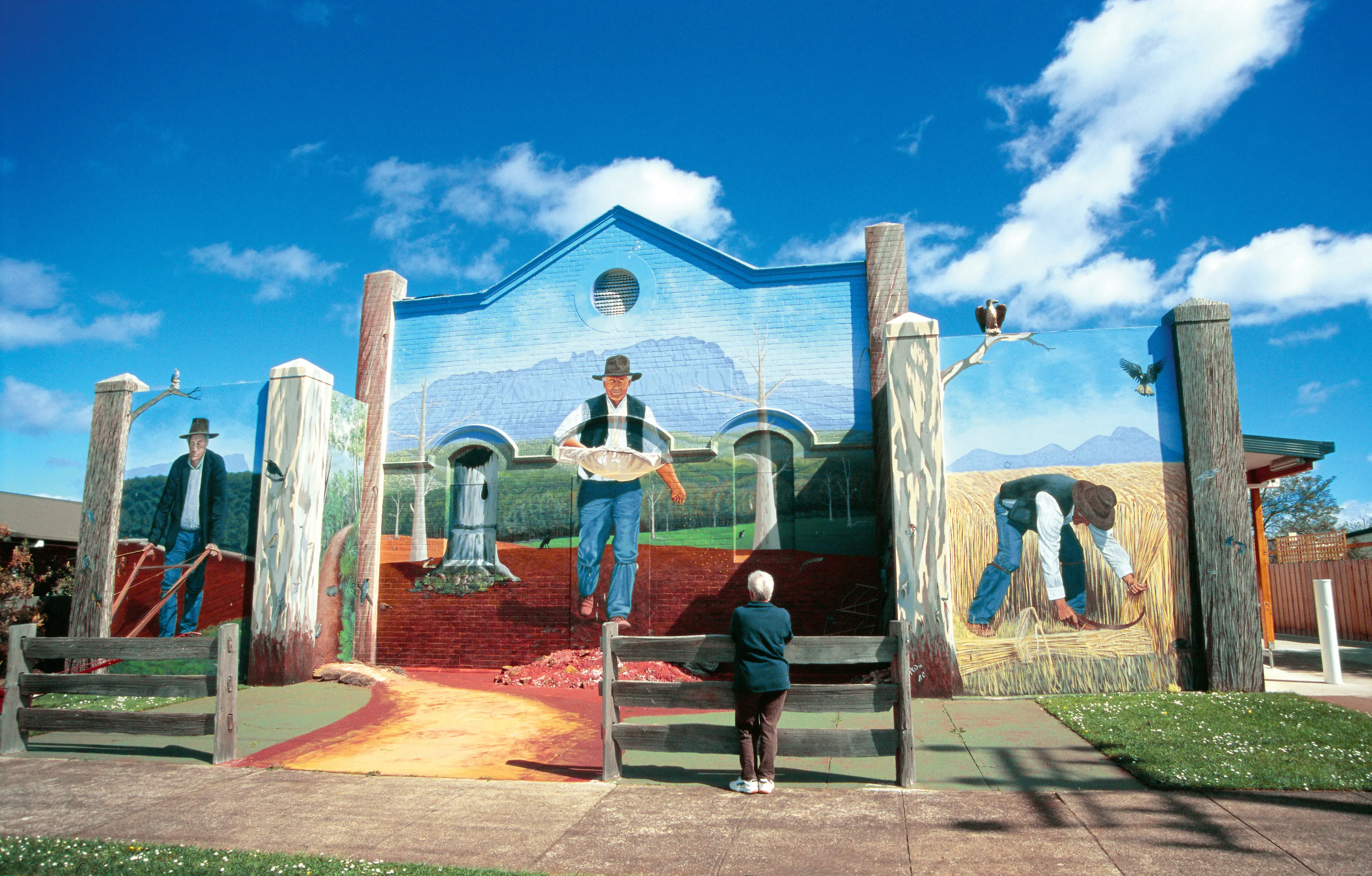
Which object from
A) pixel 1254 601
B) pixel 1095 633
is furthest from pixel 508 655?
pixel 1254 601

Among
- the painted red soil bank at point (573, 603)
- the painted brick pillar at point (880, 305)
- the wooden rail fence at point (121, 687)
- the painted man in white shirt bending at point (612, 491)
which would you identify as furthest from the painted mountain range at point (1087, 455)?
the wooden rail fence at point (121, 687)

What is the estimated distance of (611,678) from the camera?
6.49 meters

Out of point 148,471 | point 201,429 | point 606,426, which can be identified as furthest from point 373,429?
point 606,426

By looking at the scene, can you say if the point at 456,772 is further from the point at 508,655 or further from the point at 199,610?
the point at 199,610

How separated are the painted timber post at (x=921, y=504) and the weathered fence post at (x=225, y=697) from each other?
6915mm

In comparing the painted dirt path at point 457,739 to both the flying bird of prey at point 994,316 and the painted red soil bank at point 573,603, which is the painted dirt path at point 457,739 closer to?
the painted red soil bank at point 573,603

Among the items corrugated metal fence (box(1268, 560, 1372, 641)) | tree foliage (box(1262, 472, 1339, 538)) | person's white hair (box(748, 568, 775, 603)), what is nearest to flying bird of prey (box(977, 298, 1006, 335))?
person's white hair (box(748, 568, 775, 603))

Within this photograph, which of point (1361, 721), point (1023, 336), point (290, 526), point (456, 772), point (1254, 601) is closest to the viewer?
point (456, 772)

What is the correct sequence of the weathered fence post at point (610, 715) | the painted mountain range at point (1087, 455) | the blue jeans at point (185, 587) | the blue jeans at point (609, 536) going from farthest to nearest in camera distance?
the blue jeans at point (609, 536), the blue jeans at point (185, 587), the painted mountain range at point (1087, 455), the weathered fence post at point (610, 715)

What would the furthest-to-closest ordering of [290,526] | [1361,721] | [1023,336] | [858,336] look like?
[858,336], [290,526], [1023,336], [1361,721]

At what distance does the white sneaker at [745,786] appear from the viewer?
5.92 m

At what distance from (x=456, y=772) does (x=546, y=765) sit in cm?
73

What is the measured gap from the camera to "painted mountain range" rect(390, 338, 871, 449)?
13.0 m

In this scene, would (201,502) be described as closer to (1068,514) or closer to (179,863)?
(179,863)
